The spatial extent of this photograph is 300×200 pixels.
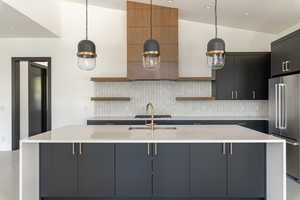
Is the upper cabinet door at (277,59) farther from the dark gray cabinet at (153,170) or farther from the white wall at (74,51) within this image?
the dark gray cabinet at (153,170)

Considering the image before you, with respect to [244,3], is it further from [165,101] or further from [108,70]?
[108,70]

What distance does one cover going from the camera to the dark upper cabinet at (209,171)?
2.83 m

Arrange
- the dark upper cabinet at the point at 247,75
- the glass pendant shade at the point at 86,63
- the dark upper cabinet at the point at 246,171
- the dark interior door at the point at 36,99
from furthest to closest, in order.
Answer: the dark interior door at the point at 36,99, the dark upper cabinet at the point at 247,75, the glass pendant shade at the point at 86,63, the dark upper cabinet at the point at 246,171

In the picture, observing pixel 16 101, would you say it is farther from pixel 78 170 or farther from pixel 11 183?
pixel 78 170

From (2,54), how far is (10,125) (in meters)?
1.71

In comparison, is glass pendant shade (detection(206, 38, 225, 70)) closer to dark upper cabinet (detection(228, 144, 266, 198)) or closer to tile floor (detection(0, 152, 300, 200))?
dark upper cabinet (detection(228, 144, 266, 198))

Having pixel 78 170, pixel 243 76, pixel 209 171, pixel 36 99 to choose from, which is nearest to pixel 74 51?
pixel 36 99

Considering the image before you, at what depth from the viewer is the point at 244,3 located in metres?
4.22

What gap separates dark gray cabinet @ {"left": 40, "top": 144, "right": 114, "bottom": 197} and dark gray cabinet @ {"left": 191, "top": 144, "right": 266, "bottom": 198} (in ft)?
3.29

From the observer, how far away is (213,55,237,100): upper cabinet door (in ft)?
17.2

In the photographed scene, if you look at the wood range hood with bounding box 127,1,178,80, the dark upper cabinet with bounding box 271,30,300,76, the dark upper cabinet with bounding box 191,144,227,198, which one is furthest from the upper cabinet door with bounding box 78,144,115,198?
the dark upper cabinet with bounding box 271,30,300,76

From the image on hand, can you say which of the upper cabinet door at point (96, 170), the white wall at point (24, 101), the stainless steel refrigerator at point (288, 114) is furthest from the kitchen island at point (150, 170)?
the white wall at point (24, 101)

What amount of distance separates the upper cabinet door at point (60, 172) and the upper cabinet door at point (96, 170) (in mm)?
95

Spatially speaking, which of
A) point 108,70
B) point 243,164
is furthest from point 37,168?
point 108,70
